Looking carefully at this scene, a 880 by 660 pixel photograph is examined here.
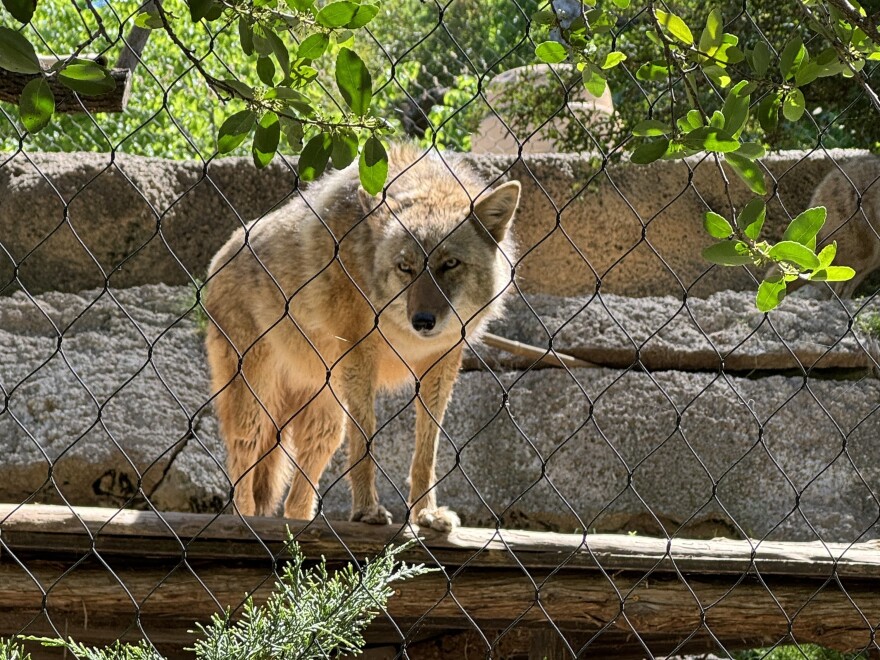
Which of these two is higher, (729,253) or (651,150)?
(651,150)

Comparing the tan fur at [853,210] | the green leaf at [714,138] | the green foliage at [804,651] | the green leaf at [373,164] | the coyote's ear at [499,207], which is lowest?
the green foliage at [804,651]

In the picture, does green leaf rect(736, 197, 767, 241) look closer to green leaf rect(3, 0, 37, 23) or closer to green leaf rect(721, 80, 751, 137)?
green leaf rect(721, 80, 751, 137)

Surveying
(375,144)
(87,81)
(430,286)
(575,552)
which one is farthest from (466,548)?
(87,81)

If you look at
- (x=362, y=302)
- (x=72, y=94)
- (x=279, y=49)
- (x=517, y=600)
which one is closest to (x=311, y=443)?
(x=362, y=302)

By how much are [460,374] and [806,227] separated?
4.50 m

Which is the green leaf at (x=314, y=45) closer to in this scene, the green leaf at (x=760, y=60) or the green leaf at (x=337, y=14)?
the green leaf at (x=337, y=14)

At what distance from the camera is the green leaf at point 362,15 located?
194cm

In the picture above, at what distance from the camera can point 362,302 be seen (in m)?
4.24

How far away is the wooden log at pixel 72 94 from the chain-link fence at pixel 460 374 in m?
0.01

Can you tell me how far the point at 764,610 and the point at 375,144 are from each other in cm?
241

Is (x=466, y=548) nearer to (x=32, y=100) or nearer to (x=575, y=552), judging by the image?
(x=575, y=552)

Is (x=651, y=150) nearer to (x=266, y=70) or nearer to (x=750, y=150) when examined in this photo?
(x=750, y=150)

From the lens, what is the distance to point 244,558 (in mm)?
3379

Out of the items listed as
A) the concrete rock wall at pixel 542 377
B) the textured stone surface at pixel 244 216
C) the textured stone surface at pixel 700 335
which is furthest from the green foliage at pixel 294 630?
the textured stone surface at pixel 244 216
